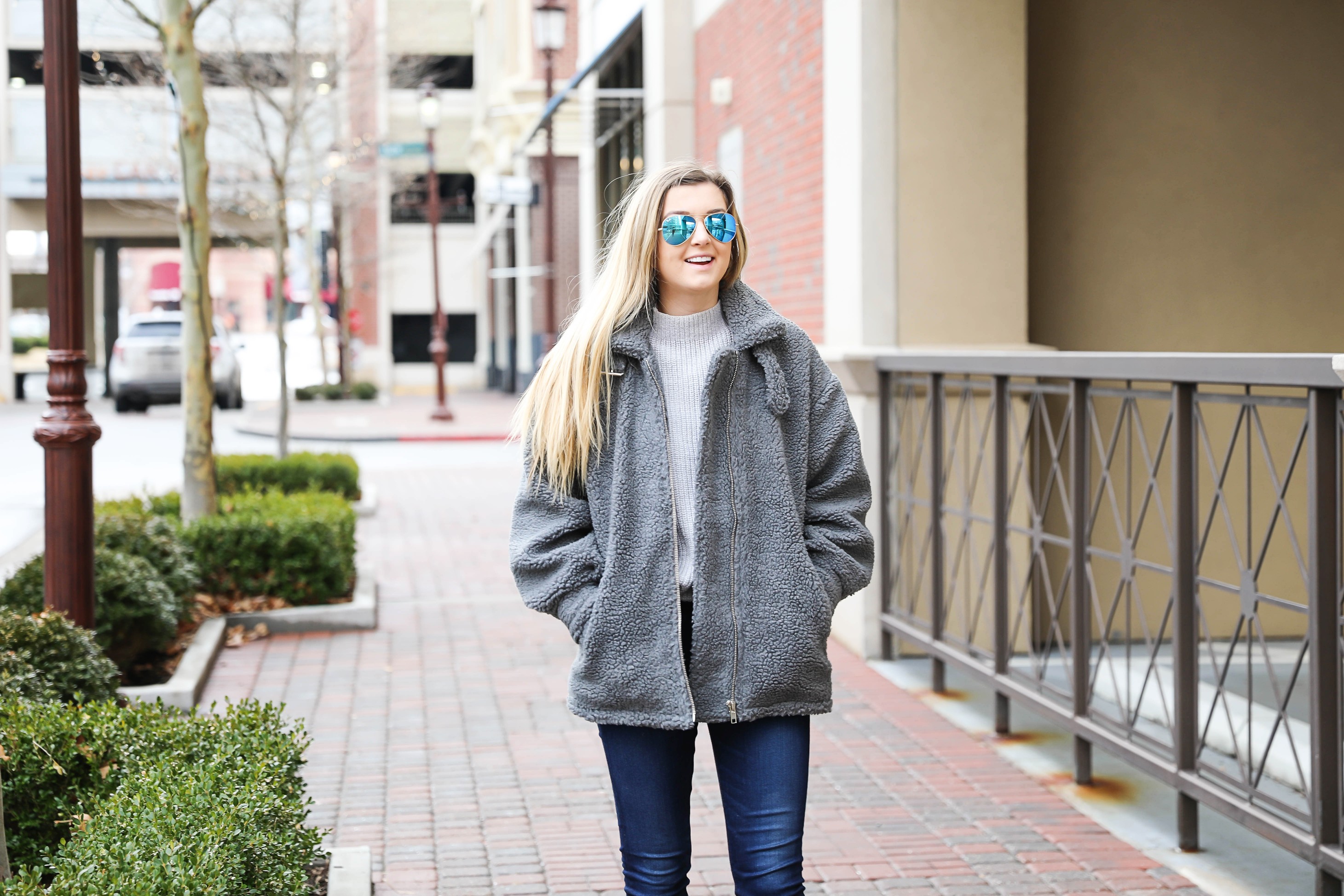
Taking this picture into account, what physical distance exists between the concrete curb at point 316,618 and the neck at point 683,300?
590 cm

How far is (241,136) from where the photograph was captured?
2477 cm

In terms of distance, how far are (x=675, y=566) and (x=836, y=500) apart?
1.28ft

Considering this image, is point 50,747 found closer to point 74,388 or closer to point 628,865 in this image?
point 628,865

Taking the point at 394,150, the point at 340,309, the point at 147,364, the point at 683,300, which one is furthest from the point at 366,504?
the point at 340,309

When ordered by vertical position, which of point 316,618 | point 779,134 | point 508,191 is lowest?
point 316,618

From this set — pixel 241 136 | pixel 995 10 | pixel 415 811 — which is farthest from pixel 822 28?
pixel 241 136

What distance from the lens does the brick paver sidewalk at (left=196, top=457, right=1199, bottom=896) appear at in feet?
15.6

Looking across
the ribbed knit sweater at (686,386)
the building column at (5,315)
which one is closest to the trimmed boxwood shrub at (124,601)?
the ribbed knit sweater at (686,386)

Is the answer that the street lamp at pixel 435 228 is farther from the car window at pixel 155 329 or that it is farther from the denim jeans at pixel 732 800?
the denim jeans at pixel 732 800

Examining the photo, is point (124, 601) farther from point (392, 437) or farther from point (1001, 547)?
point (392, 437)

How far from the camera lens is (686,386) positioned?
10.2ft

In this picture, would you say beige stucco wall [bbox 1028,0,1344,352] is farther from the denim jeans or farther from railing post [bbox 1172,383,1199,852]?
the denim jeans

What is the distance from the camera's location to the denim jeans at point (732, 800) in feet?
9.84

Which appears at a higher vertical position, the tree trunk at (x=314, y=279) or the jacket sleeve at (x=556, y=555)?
the tree trunk at (x=314, y=279)
